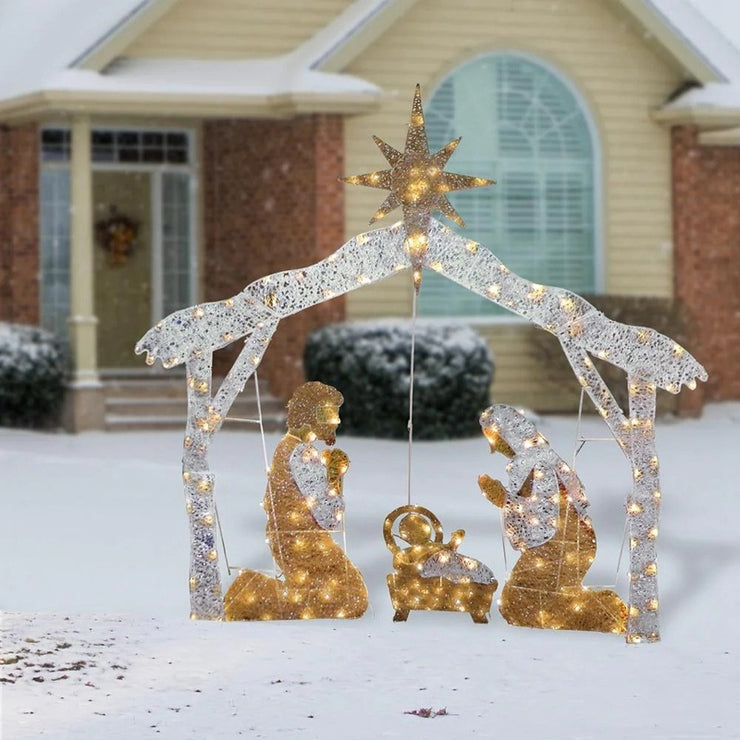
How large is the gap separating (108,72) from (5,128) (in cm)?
199

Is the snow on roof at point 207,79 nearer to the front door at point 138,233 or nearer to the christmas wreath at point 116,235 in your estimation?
the front door at point 138,233

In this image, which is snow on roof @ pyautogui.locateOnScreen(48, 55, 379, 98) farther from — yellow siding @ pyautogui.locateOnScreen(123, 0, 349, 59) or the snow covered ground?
the snow covered ground

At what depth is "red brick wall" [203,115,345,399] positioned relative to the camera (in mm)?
17844

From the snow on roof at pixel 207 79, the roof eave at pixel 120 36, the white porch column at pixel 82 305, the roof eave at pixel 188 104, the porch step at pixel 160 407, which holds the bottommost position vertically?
the porch step at pixel 160 407

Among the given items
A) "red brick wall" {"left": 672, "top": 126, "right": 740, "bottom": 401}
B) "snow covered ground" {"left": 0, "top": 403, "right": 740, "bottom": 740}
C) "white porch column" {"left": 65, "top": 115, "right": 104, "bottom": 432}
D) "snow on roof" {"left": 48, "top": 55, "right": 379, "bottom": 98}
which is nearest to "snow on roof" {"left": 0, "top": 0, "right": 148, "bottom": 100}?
"snow on roof" {"left": 48, "top": 55, "right": 379, "bottom": 98}

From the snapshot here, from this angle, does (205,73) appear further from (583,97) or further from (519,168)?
(583,97)

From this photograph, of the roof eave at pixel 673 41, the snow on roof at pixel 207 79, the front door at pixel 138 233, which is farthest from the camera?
the front door at pixel 138 233

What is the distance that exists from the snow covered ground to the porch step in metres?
4.15

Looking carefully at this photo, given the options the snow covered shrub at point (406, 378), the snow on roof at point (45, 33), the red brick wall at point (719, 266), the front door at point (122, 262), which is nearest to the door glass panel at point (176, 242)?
the front door at point (122, 262)

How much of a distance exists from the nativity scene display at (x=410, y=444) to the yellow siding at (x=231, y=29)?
969 centimetres

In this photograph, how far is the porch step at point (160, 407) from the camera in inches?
689

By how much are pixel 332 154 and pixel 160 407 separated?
317 cm

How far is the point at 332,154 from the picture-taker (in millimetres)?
17828

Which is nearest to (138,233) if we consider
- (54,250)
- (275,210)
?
(54,250)
